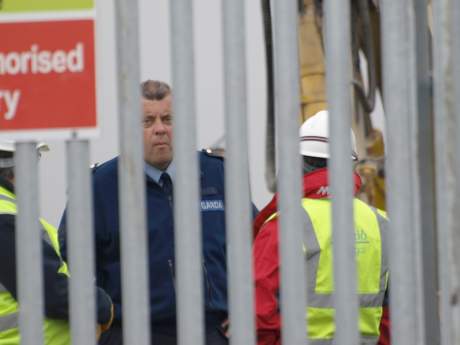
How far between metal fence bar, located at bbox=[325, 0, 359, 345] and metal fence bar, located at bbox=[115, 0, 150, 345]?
38cm

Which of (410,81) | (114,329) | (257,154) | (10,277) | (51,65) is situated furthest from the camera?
(257,154)

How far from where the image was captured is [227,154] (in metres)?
2.68

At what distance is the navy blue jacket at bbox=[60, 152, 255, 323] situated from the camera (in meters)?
4.55

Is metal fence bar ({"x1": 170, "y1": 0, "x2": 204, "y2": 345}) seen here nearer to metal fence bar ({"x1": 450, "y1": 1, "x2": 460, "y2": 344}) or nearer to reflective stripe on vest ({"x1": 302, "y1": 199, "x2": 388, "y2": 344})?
metal fence bar ({"x1": 450, "y1": 1, "x2": 460, "y2": 344})

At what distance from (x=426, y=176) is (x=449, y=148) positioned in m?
1.80

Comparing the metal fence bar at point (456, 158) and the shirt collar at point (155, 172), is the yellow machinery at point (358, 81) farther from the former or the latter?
the metal fence bar at point (456, 158)

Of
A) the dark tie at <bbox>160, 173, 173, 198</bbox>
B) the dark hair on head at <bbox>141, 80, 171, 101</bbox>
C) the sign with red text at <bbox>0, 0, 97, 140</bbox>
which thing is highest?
the dark hair on head at <bbox>141, 80, 171, 101</bbox>

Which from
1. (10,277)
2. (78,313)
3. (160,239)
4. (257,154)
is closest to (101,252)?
(160,239)

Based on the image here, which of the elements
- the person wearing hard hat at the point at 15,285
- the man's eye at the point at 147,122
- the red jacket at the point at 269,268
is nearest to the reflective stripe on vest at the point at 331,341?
the red jacket at the point at 269,268

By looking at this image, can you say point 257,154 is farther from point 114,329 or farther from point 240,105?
point 240,105

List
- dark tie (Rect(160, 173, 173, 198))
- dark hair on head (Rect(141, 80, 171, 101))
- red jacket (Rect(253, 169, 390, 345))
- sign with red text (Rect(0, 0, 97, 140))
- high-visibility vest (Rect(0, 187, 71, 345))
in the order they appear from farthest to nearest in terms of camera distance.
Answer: dark hair on head (Rect(141, 80, 171, 101))
dark tie (Rect(160, 173, 173, 198))
red jacket (Rect(253, 169, 390, 345))
high-visibility vest (Rect(0, 187, 71, 345))
sign with red text (Rect(0, 0, 97, 140))

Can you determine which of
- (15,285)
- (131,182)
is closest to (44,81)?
(131,182)

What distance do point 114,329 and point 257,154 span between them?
2.62 metres

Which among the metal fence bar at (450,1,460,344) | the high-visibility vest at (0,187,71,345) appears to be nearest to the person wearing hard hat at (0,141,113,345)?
the high-visibility vest at (0,187,71,345)
